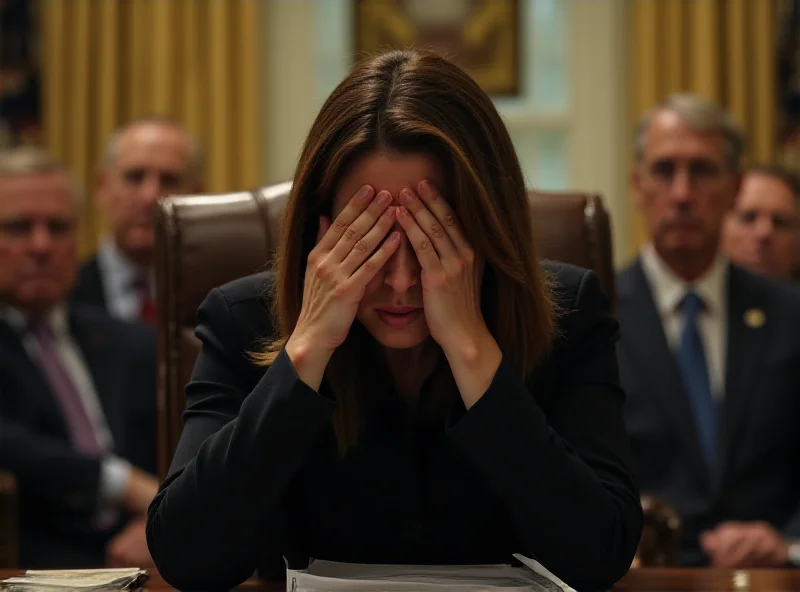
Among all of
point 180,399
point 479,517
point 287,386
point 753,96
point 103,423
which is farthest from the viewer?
point 753,96

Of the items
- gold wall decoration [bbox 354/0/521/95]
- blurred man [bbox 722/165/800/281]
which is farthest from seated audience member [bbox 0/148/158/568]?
blurred man [bbox 722/165/800/281]

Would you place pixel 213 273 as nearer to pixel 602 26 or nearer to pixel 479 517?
pixel 479 517

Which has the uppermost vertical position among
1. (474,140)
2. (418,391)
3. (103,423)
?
(474,140)

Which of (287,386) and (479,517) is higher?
(287,386)

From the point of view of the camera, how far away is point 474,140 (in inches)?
64.0

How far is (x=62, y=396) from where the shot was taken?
339cm

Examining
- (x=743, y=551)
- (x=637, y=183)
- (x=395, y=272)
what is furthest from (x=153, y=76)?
(x=395, y=272)

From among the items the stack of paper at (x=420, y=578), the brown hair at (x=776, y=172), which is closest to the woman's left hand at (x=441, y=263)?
the stack of paper at (x=420, y=578)

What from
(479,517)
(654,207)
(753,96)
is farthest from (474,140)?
(753,96)

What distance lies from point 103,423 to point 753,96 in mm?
3231

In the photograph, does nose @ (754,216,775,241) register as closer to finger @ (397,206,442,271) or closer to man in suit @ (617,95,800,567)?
man in suit @ (617,95,800,567)

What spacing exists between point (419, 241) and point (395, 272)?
67 millimetres

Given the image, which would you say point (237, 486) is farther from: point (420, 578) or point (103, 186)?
point (103, 186)

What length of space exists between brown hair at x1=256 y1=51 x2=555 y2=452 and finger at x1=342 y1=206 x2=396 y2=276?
88mm
